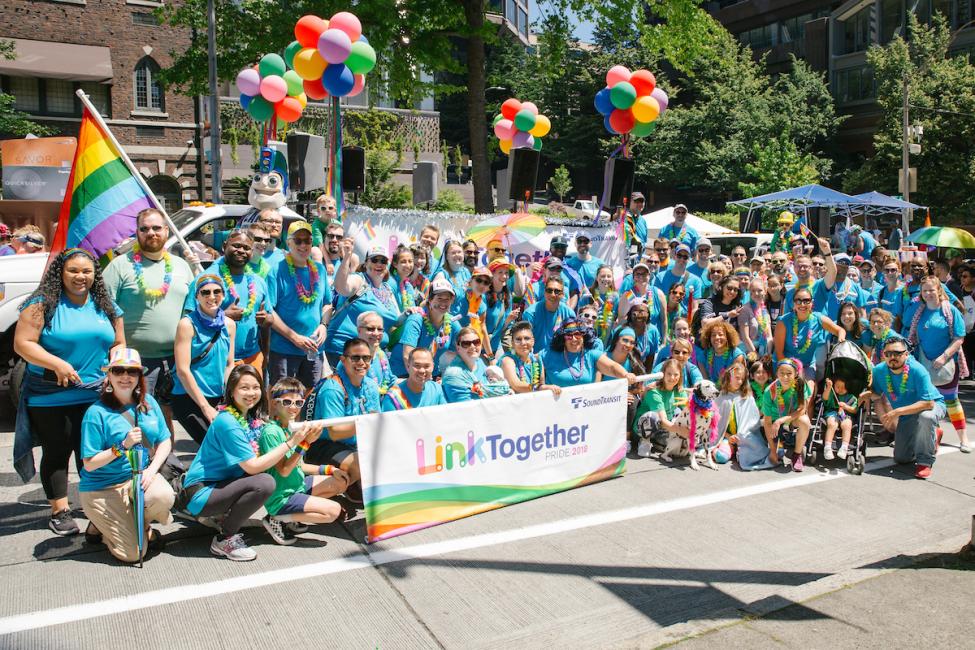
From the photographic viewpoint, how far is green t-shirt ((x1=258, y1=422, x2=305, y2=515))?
507 cm

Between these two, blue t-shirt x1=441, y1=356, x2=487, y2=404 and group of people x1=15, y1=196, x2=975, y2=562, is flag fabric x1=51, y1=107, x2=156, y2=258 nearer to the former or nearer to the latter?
group of people x1=15, y1=196, x2=975, y2=562

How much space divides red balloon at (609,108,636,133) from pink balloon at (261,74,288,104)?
16.1 ft

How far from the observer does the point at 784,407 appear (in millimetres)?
7441

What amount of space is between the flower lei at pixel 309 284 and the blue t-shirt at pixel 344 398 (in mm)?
1153

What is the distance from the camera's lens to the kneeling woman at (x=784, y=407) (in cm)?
736

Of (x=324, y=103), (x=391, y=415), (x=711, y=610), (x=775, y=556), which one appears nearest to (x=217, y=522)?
(x=391, y=415)

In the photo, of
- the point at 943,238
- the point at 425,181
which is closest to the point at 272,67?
the point at 425,181

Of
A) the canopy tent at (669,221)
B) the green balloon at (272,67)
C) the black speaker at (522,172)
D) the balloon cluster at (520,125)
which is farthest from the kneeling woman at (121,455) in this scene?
the canopy tent at (669,221)

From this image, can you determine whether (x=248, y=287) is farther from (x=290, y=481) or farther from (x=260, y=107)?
(x=260, y=107)

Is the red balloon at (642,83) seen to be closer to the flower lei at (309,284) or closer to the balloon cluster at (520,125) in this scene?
the balloon cluster at (520,125)

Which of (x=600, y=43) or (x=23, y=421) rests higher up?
(x=600, y=43)

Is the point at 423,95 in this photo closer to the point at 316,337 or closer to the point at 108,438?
the point at 316,337

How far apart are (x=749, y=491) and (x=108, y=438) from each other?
4719 millimetres

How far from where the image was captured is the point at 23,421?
510cm
